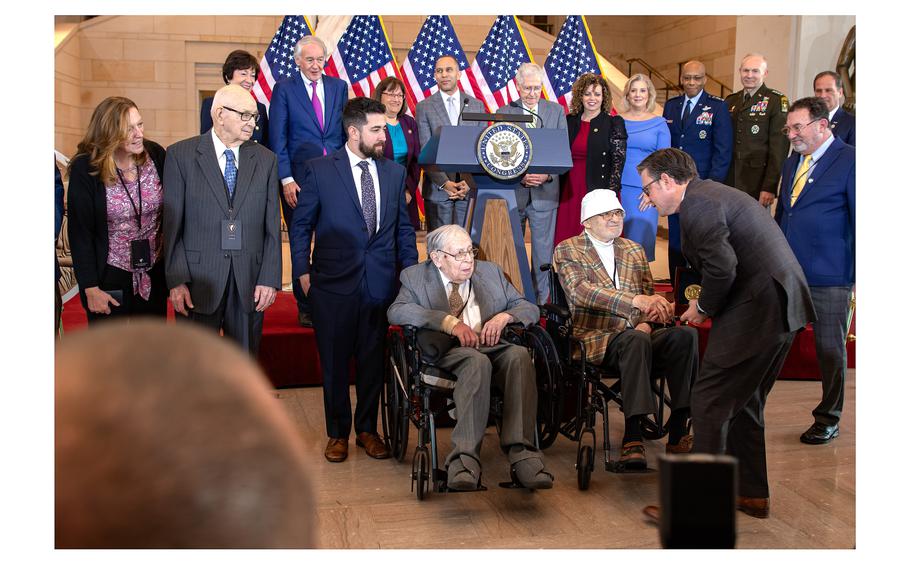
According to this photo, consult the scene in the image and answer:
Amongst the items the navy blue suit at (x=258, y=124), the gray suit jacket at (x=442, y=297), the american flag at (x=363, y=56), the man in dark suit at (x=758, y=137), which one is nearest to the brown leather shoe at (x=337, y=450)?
the gray suit jacket at (x=442, y=297)

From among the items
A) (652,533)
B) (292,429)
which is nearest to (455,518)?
(652,533)

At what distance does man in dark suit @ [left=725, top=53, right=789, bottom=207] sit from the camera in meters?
5.65

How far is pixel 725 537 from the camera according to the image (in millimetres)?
747

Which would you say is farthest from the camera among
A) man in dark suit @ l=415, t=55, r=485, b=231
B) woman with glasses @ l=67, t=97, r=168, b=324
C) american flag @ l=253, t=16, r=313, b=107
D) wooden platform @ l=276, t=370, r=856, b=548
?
american flag @ l=253, t=16, r=313, b=107

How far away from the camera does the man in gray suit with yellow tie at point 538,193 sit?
16.1 feet

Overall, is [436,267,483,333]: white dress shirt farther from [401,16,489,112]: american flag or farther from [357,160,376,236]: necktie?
[401,16,489,112]: american flag

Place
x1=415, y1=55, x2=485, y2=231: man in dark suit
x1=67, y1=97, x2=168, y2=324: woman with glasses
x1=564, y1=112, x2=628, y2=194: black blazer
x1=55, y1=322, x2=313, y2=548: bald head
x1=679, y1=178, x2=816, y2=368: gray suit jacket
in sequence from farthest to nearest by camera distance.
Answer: x1=564, y1=112, x2=628, y2=194: black blazer
x1=415, y1=55, x2=485, y2=231: man in dark suit
x1=67, y1=97, x2=168, y2=324: woman with glasses
x1=679, y1=178, x2=816, y2=368: gray suit jacket
x1=55, y1=322, x2=313, y2=548: bald head

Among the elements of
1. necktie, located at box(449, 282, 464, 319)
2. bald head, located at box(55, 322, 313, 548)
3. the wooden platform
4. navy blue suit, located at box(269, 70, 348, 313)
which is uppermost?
navy blue suit, located at box(269, 70, 348, 313)

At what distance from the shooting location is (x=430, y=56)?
24.5 ft

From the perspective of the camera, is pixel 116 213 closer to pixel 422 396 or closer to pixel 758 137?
pixel 422 396

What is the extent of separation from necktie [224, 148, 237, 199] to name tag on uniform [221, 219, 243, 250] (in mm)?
101

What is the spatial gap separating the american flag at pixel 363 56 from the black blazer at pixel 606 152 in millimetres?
2747

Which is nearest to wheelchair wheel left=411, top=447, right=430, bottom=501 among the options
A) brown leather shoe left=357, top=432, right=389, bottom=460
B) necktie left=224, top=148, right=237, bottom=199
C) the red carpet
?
brown leather shoe left=357, top=432, right=389, bottom=460

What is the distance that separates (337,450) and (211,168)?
125 cm
